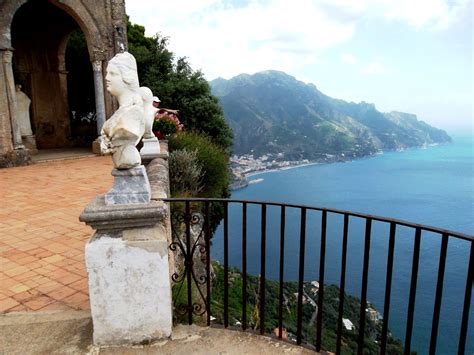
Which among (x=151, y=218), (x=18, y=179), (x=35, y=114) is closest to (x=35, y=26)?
(x=35, y=114)

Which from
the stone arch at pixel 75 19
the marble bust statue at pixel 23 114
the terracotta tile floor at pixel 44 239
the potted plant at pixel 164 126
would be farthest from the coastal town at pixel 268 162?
the terracotta tile floor at pixel 44 239

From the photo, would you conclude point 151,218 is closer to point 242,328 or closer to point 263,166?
point 242,328

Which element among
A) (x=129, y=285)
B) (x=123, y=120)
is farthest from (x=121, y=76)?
(x=129, y=285)

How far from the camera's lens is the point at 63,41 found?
44.3 ft

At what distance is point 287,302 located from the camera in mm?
19391

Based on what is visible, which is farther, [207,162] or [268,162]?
[268,162]

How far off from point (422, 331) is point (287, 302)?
13.3 m

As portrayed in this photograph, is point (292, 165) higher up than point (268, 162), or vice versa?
point (268, 162)

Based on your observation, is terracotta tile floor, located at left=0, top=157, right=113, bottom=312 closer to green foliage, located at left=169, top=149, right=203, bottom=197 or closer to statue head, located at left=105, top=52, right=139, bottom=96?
green foliage, located at left=169, top=149, right=203, bottom=197

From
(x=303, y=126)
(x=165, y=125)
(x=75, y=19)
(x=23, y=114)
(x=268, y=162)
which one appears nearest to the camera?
(x=165, y=125)

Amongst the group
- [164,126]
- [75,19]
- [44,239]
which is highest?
[75,19]

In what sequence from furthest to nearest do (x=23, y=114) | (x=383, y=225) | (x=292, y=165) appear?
(x=292, y=165) < (x=383, y=225) < (x=23, y=114)

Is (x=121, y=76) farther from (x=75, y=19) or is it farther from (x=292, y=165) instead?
(x=292, y=165)

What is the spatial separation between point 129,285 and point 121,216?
0.45m
